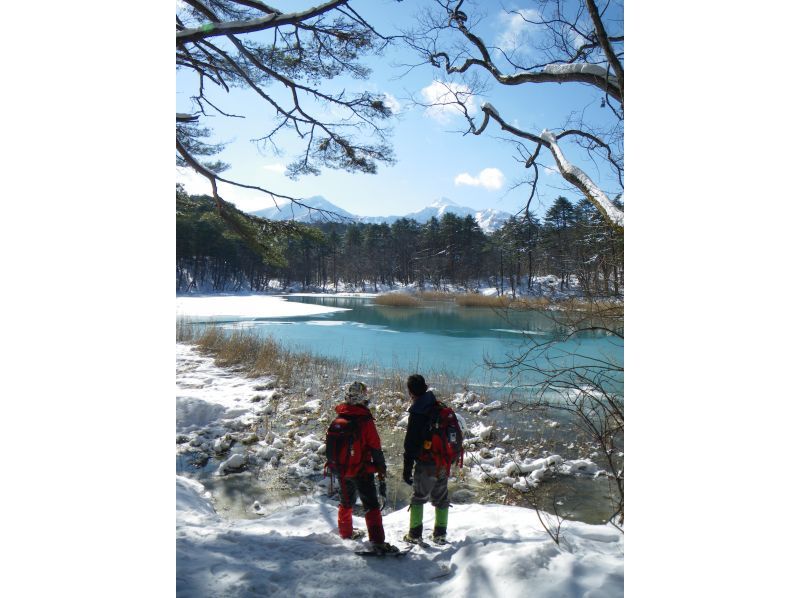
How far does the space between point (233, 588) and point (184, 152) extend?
97.8 inches

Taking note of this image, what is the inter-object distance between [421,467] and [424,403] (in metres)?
0.36

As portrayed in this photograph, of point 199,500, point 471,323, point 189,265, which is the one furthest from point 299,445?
point 471,323

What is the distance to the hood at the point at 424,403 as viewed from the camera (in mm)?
2109

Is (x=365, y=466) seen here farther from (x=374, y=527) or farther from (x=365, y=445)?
(x=374, y=527)

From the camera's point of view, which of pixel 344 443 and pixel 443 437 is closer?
pixel 344 443

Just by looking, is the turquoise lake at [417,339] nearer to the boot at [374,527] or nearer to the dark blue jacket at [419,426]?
the dark blue jacket at [419,426]

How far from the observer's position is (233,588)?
1619 millimetres

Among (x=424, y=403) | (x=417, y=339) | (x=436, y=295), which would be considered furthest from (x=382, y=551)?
(x=417, y=339)

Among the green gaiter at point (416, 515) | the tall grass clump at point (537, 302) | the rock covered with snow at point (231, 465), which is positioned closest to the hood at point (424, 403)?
the green gaiter at point (416, 515)

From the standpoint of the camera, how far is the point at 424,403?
83.4 inches

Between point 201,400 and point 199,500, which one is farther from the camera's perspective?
point 201,400
